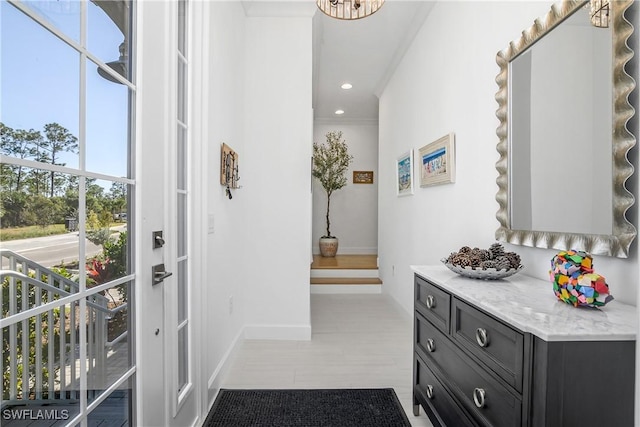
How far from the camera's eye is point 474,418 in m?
1.24

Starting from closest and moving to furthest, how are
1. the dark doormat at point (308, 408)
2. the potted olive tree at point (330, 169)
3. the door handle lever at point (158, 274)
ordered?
the door handle lever at point (158, 274) < the dark doormat at point (308, 408) < the potted olive tree at point (330, 169)

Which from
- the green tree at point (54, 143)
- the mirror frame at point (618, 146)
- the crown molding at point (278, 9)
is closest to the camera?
the green tree at point (54, 143)

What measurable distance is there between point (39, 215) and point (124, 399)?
71cm

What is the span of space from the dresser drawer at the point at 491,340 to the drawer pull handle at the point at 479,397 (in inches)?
4.5

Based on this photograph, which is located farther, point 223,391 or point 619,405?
point 223,391

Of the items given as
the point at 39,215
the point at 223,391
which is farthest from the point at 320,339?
the point at 39,215

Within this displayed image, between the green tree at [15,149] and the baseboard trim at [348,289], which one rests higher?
the green tree at [15,149]

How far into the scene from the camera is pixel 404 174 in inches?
145

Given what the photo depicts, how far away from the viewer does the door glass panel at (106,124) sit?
0.95 m

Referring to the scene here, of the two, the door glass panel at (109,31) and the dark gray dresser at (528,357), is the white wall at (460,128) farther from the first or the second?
the door glass panel at (109,31)

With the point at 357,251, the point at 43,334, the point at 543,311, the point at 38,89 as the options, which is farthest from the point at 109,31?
the point at 357,251

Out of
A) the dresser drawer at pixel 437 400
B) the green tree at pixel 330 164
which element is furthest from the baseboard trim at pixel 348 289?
the dresser drawer at pixel 437 400

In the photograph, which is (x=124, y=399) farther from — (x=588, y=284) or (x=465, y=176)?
(x=465, y=176)

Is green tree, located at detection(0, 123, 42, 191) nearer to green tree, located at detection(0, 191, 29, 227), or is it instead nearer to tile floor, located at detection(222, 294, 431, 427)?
green tree, located at detection(0, 191, 29, 227)
